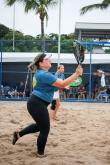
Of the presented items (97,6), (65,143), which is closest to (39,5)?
(97,6)

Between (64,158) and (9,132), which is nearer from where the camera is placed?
(64,158)

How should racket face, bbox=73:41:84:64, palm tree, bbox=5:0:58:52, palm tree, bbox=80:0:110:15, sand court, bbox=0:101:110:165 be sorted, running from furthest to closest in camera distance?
palm tree, bbox=80:0:110:15, palm tree, bbox=5:0:58:52, sand court, bbox=0:101:110:165, racket face, bbox=73:41:84:64

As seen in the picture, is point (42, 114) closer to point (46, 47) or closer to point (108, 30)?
point (46, 47)

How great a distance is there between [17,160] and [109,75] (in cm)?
1334

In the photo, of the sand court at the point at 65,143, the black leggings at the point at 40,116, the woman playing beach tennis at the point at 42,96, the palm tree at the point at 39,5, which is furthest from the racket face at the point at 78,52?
the palm tree at the point at 39,5

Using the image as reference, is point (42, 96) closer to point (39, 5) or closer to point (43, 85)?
point (43, 85)

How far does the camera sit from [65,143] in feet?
25.9

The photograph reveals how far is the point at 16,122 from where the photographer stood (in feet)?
34.2

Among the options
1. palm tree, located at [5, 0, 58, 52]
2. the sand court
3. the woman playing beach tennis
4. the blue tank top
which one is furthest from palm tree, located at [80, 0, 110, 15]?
the blue tank top

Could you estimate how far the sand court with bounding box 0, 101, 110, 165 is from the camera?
256 inches

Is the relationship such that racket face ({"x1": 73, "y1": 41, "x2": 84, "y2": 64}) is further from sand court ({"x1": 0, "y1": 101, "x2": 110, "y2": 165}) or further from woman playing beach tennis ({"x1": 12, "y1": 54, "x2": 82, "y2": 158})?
sand court ({"x1": 0, "y1": 101, "x2": 110, "y2": 165})

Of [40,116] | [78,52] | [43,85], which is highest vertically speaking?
[78,52]

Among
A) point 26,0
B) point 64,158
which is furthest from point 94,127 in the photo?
point 26,0

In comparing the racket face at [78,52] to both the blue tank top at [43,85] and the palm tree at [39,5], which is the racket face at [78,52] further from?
the palm tree at [39,5]
